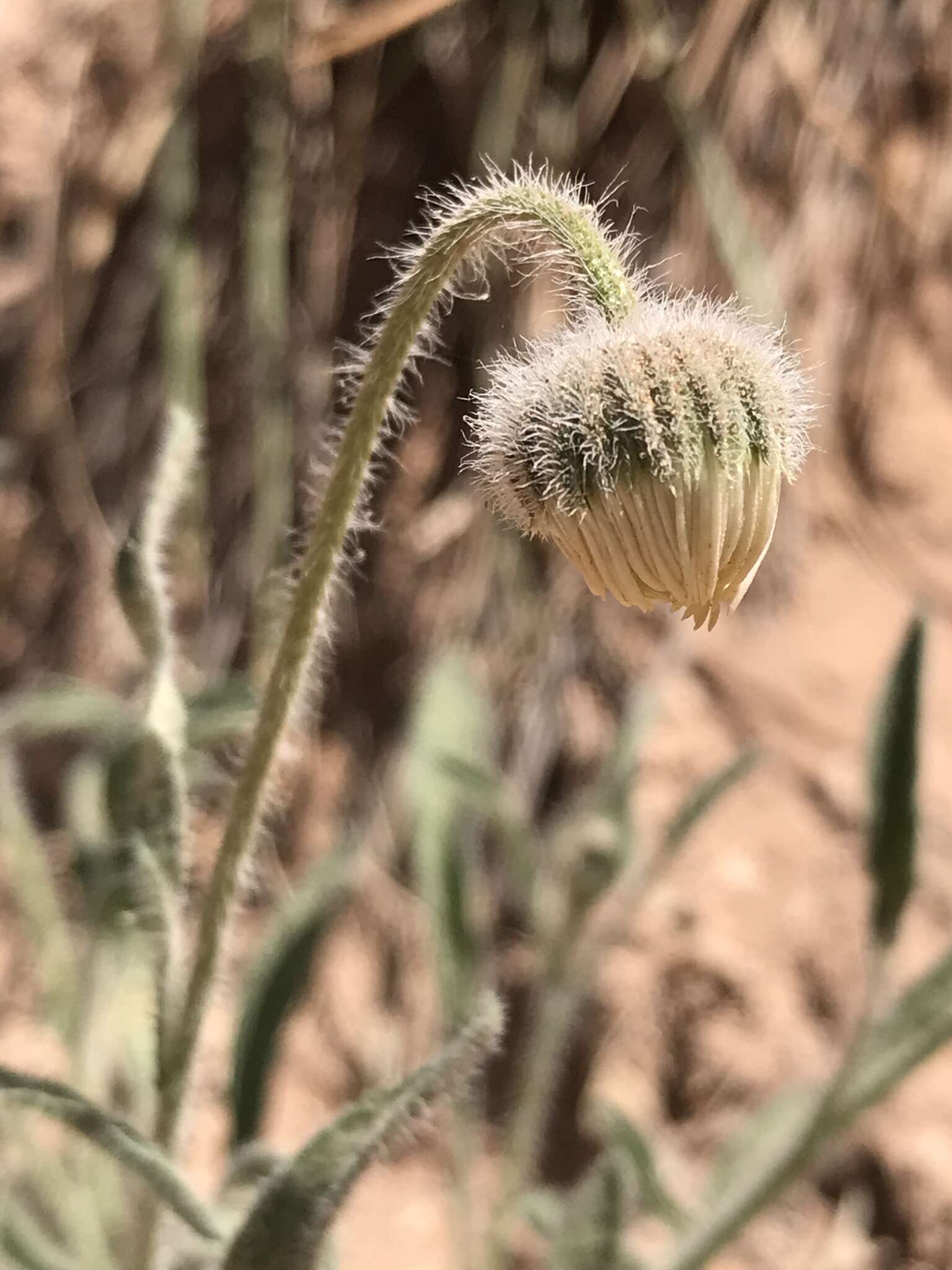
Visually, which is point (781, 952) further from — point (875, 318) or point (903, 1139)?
point (875, 318)

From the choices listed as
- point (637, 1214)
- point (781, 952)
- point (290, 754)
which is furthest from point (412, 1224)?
point (290, 754)

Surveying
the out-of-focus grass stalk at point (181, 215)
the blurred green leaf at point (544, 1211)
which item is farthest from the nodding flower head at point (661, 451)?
the out-of-focus grass stalk at point (181, 215)

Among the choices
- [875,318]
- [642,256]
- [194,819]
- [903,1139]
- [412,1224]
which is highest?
[642,256]

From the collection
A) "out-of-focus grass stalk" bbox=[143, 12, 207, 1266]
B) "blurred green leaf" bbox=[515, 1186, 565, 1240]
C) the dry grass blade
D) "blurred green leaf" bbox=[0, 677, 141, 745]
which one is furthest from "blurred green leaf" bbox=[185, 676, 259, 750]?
the dry grass blade

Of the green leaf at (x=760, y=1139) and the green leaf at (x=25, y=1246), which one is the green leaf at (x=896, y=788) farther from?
the green leaf at (x=25, y=1246)

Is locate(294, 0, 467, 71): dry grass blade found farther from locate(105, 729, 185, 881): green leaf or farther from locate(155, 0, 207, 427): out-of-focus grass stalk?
locate(105, 729, 185, 881): green leaf

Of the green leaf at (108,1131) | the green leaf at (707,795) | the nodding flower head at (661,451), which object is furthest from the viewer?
the green leaf at (707,795)
